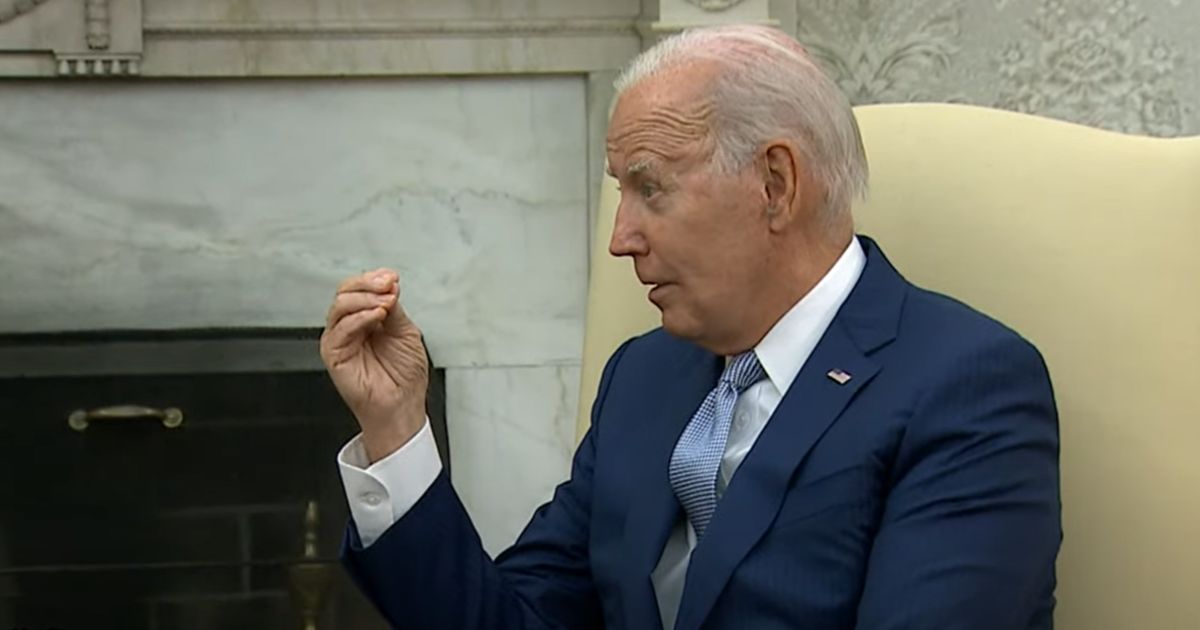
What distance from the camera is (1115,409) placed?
Answer: 1.24m

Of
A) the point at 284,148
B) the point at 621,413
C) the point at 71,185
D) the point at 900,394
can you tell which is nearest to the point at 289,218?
the point at 284,148

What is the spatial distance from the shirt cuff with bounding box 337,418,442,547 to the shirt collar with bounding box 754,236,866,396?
0.25 m

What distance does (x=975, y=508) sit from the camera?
110 centimetres

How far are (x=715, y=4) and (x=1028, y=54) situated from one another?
1.37 feet

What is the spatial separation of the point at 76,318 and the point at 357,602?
53cm

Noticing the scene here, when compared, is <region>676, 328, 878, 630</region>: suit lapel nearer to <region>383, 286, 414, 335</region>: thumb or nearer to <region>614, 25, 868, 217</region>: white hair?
<region>614, 25, 868, 217</region>: white hair

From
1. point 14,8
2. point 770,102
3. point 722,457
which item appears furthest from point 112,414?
point 770,102

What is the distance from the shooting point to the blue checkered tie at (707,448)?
124cm

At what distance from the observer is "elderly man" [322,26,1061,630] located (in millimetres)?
1115

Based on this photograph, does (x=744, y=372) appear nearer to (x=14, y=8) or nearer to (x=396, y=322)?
(x=396, y=322)

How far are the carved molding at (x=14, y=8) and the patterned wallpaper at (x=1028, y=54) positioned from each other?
3.23 feet

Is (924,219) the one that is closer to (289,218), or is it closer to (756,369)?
(756,369)

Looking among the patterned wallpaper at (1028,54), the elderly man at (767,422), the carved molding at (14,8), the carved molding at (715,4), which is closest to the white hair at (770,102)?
the elderly man at (767,422)

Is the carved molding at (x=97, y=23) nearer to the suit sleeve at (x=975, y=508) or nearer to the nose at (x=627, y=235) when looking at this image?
the nose at (x=627, y=235)
